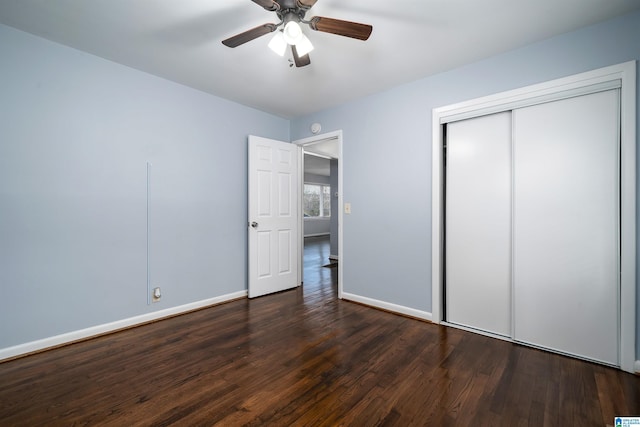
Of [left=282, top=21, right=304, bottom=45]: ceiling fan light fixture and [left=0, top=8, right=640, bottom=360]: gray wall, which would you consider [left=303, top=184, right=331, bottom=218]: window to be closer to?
[left=0, top=8, right=640, bottom=360]: gray wall

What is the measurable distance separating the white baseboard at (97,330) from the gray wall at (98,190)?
5 cm

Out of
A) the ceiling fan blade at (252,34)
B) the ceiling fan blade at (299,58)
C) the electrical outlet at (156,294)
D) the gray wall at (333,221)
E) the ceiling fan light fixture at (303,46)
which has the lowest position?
the electrical outlet at (156,294)

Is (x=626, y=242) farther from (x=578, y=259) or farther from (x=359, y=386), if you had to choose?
(x=359, y=386)

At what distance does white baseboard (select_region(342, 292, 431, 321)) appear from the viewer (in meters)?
2.97

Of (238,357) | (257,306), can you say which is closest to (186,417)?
(238,357)

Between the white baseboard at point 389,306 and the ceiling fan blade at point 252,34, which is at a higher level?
the ceiling fan blade at point 252,34

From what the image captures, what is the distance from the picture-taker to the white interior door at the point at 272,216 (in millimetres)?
3732

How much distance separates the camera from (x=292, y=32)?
1782 millimetres

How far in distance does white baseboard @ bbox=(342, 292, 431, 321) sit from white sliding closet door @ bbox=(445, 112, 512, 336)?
26 cm

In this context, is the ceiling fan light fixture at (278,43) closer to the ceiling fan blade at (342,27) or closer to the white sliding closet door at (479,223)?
Answer: the ceiling fan blade at (342,27)

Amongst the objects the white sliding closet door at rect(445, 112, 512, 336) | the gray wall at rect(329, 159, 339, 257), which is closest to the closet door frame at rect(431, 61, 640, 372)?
the white sliding closet door at rect(445, 112, 512, 336)

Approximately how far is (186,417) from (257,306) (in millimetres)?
1845

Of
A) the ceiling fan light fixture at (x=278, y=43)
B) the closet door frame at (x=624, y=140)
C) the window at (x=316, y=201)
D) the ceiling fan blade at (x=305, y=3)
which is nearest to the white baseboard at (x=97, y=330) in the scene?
the ceiling fan light fixture at (x=278, y=43)

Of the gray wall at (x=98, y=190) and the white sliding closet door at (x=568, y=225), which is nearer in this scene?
the white sliding closet door at (x=568, y=225)
